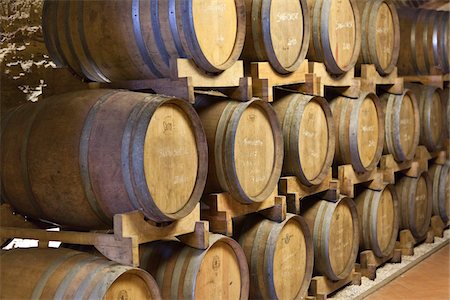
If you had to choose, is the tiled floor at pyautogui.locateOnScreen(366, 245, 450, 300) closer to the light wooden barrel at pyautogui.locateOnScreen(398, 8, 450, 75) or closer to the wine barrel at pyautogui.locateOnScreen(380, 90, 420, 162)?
the wine barrel at pyautogui.locateOnScreen(380, 90, 420, 162)

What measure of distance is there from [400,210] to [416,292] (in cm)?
145

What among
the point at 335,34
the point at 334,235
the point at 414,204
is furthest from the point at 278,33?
the point at 414,204

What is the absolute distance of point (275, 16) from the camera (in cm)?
486

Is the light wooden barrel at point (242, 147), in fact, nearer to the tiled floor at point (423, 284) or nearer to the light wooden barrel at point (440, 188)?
the tiled floor at point (423, 284)

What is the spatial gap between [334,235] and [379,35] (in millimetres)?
2002

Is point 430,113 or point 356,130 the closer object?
point 356,130

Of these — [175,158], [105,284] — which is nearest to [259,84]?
[175,158]

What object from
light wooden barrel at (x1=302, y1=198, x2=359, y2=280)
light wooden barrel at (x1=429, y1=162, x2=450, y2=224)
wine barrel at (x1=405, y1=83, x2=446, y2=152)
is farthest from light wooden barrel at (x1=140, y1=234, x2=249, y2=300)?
light wooden barrel at (x1=429, y1=162, x2=450, y2=224)

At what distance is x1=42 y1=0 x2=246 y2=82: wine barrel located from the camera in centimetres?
392

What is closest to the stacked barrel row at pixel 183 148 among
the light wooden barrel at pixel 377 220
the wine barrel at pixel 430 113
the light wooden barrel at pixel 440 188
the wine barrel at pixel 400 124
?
the light wooden barrel at pixel 377 220

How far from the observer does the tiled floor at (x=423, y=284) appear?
578 cm

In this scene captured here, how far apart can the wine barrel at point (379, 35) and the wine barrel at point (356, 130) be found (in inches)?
16.9

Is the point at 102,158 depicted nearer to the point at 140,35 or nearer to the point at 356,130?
the point at 140,35

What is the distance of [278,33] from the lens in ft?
16.1
